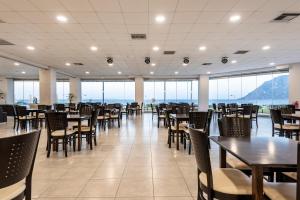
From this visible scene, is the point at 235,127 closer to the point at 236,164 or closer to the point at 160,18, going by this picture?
the point at 236,164

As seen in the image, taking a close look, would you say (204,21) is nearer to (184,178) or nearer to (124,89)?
(184,178)

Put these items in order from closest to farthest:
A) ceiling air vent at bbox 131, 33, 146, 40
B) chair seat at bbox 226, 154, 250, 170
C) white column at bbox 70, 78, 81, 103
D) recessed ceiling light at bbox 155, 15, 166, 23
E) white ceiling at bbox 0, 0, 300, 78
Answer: chair seat at bbox 226, 154, 250, 170, white ceiling at bbox 0, 0, 300, 78, recessed ceiling light at bbox 155, 15, 166, 23, ceiling air vent at bbox 131, 33, 146, 40, white column at bbox 70, 78, 81, 103

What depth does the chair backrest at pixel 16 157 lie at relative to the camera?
1541 mm

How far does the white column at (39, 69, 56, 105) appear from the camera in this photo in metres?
12.6

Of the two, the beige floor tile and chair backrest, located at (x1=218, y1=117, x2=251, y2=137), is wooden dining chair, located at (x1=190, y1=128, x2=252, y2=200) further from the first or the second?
the beige floor tile

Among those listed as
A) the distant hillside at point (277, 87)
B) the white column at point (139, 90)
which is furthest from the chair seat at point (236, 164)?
the white column at point (139, 90)

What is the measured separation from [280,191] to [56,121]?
438cm

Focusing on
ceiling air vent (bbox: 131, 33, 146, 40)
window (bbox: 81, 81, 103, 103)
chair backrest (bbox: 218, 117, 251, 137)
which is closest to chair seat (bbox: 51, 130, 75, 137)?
ceiling air vent (bbox: 131, 33, 146, 40)

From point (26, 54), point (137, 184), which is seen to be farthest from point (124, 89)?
point (137, 184)

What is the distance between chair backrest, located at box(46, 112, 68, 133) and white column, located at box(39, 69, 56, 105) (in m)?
8.29

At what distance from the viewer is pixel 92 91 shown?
1995 centimetres

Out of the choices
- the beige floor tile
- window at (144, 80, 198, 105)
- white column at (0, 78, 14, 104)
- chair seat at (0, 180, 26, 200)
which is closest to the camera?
chair seat at (0, 180, 26, 200)

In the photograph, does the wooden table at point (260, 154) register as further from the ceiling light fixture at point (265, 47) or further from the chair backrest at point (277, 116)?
the ceiling light fixture at point (265, 47)

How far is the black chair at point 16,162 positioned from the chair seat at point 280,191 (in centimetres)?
180
